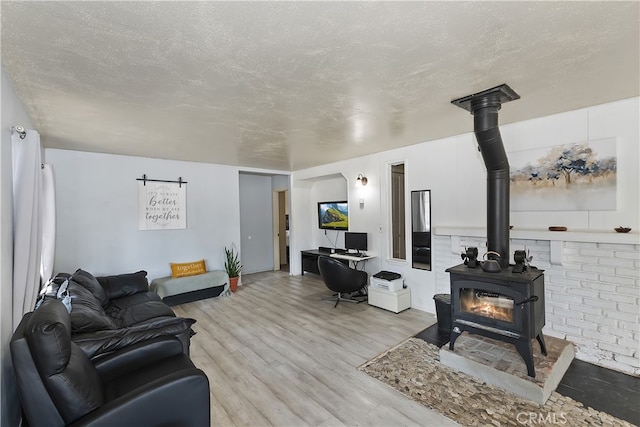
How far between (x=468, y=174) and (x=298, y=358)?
9.72ft

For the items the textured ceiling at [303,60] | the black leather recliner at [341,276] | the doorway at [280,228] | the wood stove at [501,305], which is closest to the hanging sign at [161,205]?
the textured ceiling at [303,60]

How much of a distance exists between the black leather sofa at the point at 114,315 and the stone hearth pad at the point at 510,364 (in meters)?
2.43

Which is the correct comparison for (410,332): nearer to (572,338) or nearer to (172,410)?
(572,338)

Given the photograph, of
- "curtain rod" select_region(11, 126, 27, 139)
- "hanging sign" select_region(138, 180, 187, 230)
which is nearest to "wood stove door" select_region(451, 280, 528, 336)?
"curtain rod" select_region(11, 126, 27, 139)

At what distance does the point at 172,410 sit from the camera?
5.15 feet

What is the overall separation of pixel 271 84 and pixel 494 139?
1.93 meters

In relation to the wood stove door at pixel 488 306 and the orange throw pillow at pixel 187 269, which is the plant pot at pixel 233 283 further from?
the wood stove door at pixel 488 306

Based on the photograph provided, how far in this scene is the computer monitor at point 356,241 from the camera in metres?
4.98

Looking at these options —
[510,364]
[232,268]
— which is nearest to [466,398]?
[510,364]

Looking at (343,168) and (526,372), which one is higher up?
(343,168)

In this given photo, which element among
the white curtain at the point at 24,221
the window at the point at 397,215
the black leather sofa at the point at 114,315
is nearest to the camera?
the white curtain at the point at 24,221

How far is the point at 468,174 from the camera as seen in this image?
362 centimetres

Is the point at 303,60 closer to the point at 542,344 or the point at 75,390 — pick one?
the point at 75,390

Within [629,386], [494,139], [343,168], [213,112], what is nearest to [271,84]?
[213,112]
